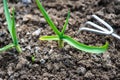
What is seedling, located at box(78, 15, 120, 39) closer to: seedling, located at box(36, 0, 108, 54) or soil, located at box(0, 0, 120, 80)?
soil, located at box(0, 0, 120, 80)

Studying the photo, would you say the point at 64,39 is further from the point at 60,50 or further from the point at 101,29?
the point at 101,29

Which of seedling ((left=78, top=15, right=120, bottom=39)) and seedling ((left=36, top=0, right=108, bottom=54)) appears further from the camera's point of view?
seedling ((left=78, top=15, right=120, bottom=39))

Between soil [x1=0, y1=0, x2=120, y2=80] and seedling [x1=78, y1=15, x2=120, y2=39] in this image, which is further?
seedling [x1=78, y1=15, x2=120, y2=39]

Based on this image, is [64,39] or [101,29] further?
[101,29]

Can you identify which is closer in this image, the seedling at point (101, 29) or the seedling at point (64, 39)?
the seedling at point (64, 39)

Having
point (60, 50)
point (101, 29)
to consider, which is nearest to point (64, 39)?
point (60, 50)

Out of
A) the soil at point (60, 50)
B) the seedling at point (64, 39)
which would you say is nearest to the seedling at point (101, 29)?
the soil at point (60, 50)

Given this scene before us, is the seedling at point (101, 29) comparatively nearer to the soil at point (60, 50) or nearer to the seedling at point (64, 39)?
the soil at point (60, 50)

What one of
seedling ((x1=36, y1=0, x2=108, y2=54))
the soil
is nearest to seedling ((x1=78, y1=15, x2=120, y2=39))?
the soil
